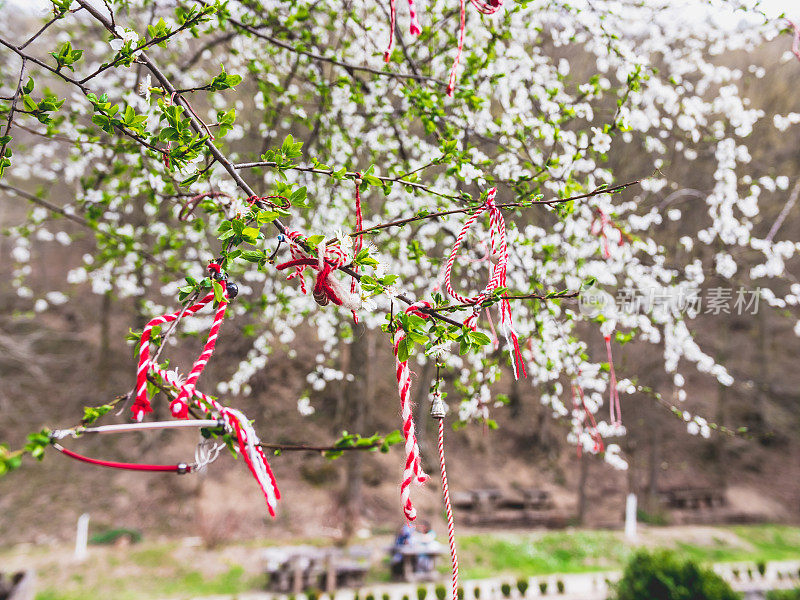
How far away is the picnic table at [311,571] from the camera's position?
295 inches

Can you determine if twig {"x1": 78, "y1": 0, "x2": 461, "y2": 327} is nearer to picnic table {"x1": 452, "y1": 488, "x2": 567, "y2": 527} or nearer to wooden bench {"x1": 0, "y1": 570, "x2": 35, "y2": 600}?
wooden bench {"x1": 0, "y1": 570, "x2": 35, "y2": 600}

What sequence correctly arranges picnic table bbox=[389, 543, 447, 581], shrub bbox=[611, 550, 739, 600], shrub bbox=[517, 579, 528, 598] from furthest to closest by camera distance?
picnic table bbox=[389, 543, 447, 581] → shrub bbox=[517, 579, 528, 598] → shrub bbox=[611, 550, 739, 600]

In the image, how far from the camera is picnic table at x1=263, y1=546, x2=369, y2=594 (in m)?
7.49

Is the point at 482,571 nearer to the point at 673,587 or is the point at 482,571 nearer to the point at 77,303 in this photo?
the point at 673,587

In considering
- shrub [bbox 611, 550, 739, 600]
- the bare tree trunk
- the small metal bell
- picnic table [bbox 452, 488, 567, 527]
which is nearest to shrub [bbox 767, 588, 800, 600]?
shrub [bbox 611, 550, 739, 600]

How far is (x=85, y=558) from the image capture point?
340 inches

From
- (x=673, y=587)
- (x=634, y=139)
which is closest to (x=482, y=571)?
(x=673, y=587)

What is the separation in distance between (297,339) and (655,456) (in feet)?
33.9

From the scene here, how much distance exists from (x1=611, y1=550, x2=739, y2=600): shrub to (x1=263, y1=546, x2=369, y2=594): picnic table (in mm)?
3646

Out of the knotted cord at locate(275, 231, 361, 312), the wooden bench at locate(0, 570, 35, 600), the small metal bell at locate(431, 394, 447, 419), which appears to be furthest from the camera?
the wooden bench at locate(0, 570, 35, 600)

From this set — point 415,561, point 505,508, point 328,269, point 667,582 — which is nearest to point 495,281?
point 328,269

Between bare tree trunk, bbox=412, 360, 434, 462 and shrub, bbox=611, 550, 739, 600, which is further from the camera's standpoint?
bare tree trunk, bbox=412, 360, 434, 462

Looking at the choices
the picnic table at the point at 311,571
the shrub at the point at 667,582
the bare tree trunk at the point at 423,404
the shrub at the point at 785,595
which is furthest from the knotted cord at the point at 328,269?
the bare tree trunk at the point at 423,404

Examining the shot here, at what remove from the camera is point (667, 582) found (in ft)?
18.9
